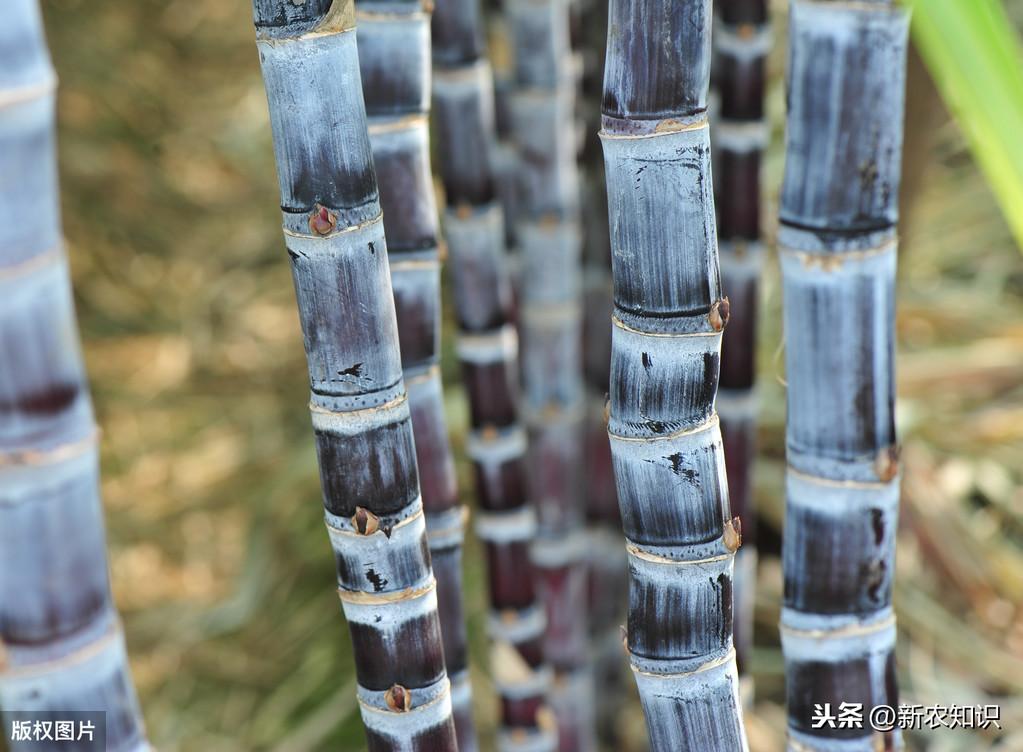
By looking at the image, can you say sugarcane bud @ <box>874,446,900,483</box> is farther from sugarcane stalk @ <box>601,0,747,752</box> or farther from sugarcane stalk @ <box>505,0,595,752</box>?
sugarcane stalk @ <box>505,0,595,752</box>

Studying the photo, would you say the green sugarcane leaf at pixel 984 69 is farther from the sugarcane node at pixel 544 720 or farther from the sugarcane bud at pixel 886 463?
the sugarcane node at pixel 544 720

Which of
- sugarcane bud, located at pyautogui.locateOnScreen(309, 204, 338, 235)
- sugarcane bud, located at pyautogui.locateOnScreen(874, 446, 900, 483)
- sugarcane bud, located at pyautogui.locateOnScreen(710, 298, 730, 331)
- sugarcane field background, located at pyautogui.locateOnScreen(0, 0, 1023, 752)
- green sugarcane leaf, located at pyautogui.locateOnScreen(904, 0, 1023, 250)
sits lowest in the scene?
sugarcane field background, located at pyautogui.locateOnScreen(0, 0, 1023, 752)

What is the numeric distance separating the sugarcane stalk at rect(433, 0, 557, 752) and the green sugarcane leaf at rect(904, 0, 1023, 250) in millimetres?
507

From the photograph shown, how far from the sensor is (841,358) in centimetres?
66

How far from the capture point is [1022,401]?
179 cm

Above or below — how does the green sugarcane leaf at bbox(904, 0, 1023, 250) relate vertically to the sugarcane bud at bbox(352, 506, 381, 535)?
above

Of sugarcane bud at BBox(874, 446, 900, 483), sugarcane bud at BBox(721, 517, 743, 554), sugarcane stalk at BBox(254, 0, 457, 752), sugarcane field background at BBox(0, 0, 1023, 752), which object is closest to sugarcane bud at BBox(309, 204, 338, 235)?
sugarcane stalk at BBox(254, 0, 457, 752)

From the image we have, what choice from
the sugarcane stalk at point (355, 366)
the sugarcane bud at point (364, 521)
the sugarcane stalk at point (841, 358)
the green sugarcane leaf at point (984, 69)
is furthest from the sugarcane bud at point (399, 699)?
the green sugarcane leaf at point (984, 69)

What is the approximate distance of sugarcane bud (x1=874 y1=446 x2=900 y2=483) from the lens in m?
0.68

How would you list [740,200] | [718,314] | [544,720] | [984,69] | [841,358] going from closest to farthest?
[984,69], [718,314], [841,358], [740,200], [544,720]

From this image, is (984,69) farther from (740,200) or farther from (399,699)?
(740,200)

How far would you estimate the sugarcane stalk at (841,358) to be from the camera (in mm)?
606

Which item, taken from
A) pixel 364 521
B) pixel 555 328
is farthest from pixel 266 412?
pixel 364 521

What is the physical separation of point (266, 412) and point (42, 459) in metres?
1.59
